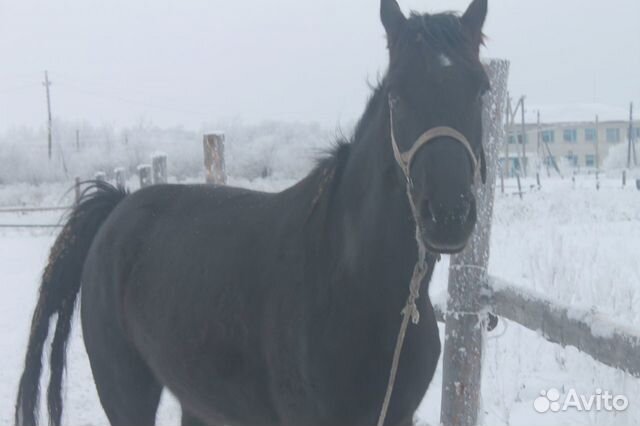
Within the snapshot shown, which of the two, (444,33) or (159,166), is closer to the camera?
(444,33)

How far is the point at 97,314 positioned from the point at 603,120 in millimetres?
73823

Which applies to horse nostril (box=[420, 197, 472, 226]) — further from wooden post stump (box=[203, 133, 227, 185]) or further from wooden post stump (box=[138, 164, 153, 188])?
wooden post stump (box=[138, 164, 153, 188])

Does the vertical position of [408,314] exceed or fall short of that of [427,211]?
it falls short

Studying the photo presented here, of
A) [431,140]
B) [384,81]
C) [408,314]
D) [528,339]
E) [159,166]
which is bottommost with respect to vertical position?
[528,339]

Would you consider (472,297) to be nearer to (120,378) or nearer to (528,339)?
(120,378)

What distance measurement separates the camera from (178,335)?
3199 millimetres

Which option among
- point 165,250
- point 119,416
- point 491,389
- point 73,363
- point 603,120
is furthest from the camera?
point 603,120

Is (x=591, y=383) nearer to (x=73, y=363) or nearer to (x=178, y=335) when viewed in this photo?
(x=178, y=335)

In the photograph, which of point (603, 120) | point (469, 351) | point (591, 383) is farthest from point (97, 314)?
point (603, 120)

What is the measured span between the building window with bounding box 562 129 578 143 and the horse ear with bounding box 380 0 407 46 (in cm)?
7231

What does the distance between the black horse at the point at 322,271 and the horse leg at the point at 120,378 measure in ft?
0.04

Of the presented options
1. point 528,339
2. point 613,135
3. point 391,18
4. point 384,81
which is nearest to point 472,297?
point 384,81

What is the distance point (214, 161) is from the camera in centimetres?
666

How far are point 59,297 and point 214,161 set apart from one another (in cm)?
267
